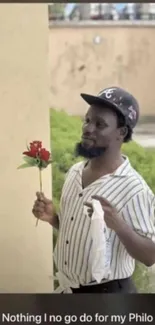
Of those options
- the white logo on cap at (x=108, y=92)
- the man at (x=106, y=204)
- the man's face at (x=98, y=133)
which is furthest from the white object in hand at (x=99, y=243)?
the white logo on cap at (x=108, y=92)

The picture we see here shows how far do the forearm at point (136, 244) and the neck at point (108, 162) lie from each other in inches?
4.6

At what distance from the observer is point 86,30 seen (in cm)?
122

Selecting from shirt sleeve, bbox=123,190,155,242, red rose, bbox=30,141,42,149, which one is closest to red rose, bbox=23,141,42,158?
red rose, bbox=30,141,42,149

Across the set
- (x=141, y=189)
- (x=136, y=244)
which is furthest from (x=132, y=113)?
(x=136, y=244)

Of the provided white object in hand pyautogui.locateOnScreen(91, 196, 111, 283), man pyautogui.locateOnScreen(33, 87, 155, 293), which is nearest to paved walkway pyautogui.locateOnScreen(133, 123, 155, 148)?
man pyautogui.locateOnScreen(33, 87, 155, 293)

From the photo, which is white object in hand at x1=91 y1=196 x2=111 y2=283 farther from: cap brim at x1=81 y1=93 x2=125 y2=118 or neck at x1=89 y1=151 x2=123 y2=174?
cap brim at x1=81 y1=93 x2=125 y2=118

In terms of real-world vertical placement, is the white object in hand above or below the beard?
below

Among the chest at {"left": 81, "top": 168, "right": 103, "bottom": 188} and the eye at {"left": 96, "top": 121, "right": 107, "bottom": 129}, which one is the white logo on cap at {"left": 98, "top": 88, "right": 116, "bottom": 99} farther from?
the chest at {"left": 81, "top": 168, "right": 103, "bottom": 188}

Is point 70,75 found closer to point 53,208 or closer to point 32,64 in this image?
point 32,64

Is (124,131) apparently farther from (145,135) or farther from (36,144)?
(36,144)

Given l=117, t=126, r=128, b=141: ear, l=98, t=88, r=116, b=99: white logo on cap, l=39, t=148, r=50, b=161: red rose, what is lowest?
l=39, t=148, r=50, b=161: red rose

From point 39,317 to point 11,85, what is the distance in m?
0.48

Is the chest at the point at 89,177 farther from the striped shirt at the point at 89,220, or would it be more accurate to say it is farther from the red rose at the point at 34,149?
the red rose at the point at 34,149

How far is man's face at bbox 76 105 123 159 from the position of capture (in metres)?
1.22
